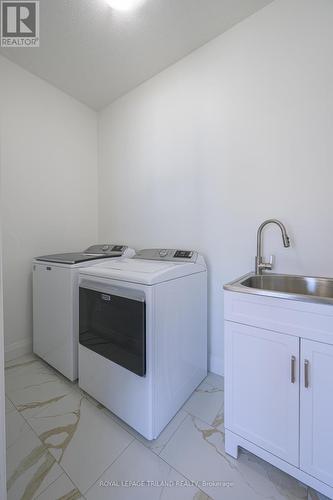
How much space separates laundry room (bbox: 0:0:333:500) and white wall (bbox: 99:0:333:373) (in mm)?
12

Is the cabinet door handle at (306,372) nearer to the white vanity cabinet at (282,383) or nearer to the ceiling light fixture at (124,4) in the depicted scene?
the white vanity cabinet at (282,383)

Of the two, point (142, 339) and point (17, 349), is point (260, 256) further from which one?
point (17, 349)

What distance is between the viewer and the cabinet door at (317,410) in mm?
862

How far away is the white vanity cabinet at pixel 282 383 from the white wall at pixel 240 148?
0.59m

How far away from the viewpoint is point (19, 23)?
1642mm

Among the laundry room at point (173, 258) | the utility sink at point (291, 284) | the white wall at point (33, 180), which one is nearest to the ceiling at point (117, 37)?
the laundry room at point (173, 258)

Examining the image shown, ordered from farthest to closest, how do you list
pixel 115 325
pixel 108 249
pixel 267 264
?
pixel 108 249
pixel 267 264
pixel 115 325

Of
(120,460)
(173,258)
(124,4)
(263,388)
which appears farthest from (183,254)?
(124,4)

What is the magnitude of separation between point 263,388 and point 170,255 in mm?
1068

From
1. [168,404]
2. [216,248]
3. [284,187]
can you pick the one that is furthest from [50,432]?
[284,187]

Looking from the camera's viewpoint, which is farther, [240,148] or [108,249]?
[108,249]

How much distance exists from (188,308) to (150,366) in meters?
0.46

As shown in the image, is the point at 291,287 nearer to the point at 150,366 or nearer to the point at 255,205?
the point at 255,205

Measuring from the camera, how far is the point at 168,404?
1297 mm
